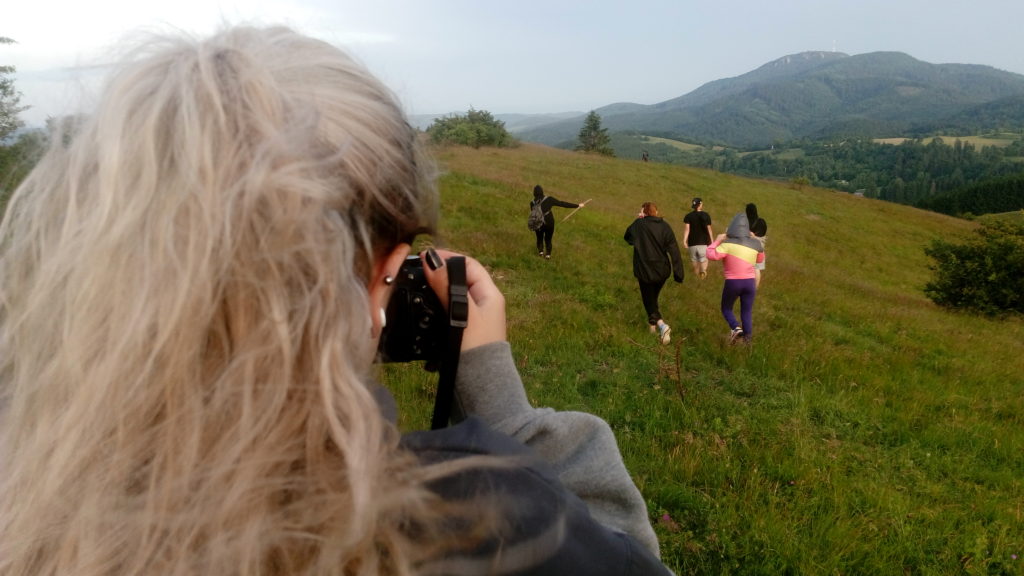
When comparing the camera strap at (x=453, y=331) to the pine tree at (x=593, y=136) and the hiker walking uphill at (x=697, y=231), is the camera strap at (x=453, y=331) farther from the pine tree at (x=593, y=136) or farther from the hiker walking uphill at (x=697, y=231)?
the pine tree at (x=593, y=136)

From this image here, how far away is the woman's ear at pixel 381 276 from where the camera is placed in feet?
3.06

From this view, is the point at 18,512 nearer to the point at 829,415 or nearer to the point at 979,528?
the point at 979,528

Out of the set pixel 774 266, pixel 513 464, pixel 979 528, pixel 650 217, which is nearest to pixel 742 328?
pixel 650 217

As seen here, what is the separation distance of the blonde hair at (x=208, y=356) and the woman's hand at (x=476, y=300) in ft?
1.20

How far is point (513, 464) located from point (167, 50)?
31.5 inches

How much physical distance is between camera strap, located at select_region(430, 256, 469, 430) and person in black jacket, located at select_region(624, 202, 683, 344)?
6733 millimetres

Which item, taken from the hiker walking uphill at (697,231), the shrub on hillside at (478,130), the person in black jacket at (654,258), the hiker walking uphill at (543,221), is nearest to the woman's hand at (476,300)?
the person in black jacket at (654,258)

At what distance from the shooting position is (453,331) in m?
1.14

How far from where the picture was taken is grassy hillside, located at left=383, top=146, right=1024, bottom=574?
10.9ft

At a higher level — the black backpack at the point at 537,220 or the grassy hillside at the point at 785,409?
the black backpack at the point at 537,220

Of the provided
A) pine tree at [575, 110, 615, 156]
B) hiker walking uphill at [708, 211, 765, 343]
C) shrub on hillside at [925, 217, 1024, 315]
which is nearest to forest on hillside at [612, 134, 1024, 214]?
pine tree at [575, 110, 615, 156]

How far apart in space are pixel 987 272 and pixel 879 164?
6445 inches

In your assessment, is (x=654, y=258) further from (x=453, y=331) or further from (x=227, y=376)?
(x=227, y=376)

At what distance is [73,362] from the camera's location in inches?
29.8
